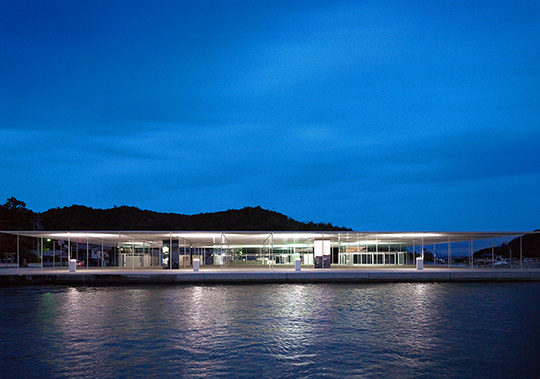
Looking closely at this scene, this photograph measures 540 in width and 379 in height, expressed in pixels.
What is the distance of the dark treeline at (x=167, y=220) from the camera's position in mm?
136625

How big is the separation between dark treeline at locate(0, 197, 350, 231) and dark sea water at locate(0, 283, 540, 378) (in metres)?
106

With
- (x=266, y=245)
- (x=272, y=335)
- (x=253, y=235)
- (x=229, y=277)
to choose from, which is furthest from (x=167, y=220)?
(x=272, y=335)

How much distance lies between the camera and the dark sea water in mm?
13367

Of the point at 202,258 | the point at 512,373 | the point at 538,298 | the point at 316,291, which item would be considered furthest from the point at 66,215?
the point at 512,373

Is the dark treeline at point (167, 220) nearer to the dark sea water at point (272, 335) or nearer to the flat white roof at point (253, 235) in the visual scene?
the flat white roof at point (253, 235)

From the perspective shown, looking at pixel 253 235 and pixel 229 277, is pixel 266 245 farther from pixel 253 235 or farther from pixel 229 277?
pixel 229 277

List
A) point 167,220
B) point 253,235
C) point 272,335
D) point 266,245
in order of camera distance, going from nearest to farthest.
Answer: point 272,335, point 253,235, point 266,245, point 167,220

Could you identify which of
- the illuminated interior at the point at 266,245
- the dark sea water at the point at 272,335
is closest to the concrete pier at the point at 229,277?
the illuminated interior at the point at 266,245

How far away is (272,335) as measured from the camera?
17688 mm

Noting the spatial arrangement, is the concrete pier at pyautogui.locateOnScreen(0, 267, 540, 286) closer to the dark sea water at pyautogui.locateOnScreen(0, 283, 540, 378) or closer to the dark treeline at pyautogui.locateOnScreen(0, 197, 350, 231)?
the dark sea water at pyautogui.locateOnScreen(0, 283, 540, 378)

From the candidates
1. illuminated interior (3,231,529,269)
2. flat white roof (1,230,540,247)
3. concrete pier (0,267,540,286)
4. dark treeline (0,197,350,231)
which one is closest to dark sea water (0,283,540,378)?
concrete pier (0,267,540,286)

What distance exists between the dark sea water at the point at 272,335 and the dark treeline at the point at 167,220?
106 meters

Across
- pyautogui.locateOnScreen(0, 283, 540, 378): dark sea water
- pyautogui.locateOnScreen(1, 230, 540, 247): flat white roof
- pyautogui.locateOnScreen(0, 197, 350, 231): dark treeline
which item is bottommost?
pyautogui.locateOnScreen(0, 283, 540, 378): dark sea water

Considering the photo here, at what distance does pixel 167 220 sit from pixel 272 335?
142022 millimetres
